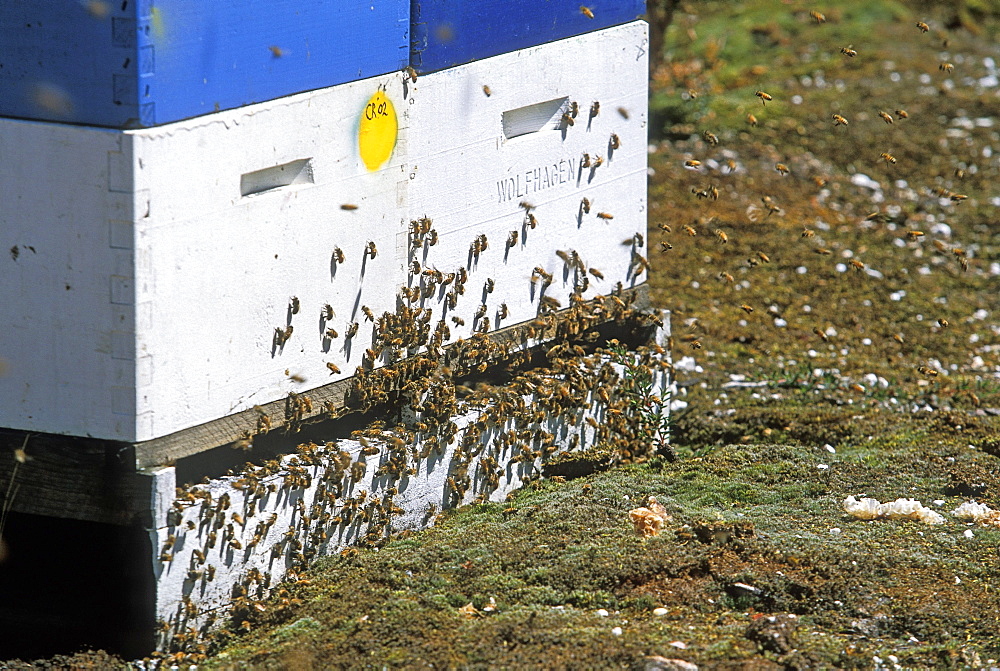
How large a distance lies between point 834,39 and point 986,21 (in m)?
2.71

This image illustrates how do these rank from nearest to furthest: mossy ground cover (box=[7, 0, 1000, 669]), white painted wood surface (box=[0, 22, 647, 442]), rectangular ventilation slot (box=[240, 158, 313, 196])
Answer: white painted wood surface (box=[0, 22, 647, 442]) < mossy ground cover (box=[7, 0, 1000, 669]) < rectangular ventilation slot (box=[240, 158, 313, 196])

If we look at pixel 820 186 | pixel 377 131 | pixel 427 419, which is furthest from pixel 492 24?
pixel 820 186

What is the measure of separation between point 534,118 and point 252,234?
67.5 inches

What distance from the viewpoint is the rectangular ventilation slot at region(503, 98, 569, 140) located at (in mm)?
5312

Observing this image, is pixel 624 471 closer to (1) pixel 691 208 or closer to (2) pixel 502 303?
(2) pixel 502 303

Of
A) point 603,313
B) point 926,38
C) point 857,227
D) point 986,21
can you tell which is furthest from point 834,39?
point 603,313

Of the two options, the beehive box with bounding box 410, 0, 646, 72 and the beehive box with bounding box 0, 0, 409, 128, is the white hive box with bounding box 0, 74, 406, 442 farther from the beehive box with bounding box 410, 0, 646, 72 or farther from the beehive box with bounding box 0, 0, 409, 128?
the beehive box with bounding box 410, 0, 646, 72

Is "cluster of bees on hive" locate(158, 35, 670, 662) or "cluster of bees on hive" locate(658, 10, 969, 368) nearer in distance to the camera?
"cluster of bees on hive" locate(158, 35, 670, 662)

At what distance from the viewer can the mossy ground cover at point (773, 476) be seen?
13.4ft

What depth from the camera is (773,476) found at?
562 cm

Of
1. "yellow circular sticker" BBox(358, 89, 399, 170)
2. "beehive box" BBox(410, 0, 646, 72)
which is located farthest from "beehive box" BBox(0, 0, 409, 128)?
"beehive box" BBox(410, 0, 646, 72)

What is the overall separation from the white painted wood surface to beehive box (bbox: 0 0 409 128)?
63 millimetres

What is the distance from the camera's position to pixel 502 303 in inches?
211

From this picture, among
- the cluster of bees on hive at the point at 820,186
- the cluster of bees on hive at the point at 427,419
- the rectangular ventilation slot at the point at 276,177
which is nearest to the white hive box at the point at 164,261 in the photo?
the rectangular ventilation slot at the point at 276,177
